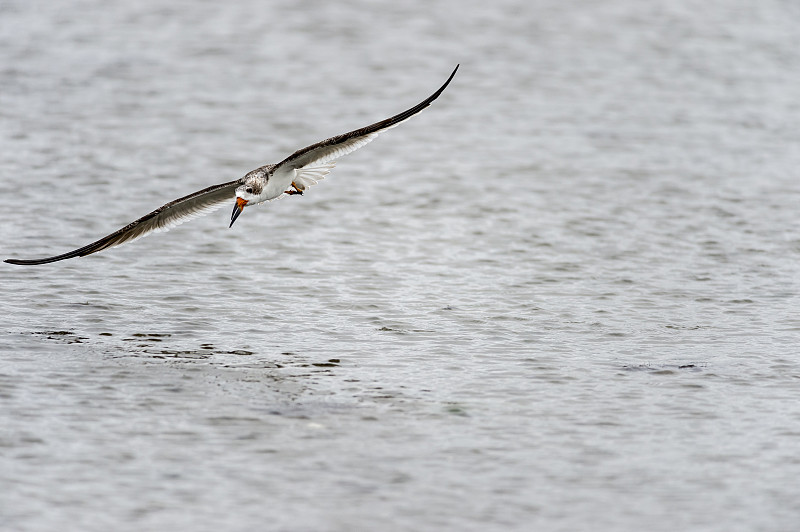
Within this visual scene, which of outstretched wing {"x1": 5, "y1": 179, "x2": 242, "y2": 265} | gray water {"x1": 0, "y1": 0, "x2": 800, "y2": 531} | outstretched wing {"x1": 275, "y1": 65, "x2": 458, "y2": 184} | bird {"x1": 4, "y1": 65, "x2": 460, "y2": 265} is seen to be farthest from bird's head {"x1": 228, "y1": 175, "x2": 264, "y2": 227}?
Result: gray water {"x1": 0, "y1": 0, "x2": 800, "y2": 531}

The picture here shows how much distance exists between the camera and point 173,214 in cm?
1325

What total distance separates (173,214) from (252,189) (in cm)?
101

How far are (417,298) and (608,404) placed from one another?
393 cm

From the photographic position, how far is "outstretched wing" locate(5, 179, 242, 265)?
12891 mm

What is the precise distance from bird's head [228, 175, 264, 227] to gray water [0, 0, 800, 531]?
1.50m

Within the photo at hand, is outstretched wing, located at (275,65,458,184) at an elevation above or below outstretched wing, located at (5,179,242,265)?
above

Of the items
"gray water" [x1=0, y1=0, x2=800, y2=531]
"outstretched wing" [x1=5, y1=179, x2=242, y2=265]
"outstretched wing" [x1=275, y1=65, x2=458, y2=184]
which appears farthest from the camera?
"outstretched wing" [x1=5, y1=179, x2=242, y2=265]

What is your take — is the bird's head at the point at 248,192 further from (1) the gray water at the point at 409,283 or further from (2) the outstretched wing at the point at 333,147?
(1) the gray water at the point at 409,283

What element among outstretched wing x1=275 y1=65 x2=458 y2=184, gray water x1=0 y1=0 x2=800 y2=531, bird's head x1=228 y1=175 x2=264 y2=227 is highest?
outstretched wing x1=275 y1=65 x2=458 y2=184

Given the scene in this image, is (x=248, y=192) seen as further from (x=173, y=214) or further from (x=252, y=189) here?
(x=173, y=214)

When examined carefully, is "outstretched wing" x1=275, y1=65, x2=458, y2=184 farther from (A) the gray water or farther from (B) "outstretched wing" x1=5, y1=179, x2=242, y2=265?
(A) the gray water

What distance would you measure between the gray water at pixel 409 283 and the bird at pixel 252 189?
3.52 feet

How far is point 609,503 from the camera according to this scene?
30.9 feet

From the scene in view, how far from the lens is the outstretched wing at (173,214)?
1289 centimetres
